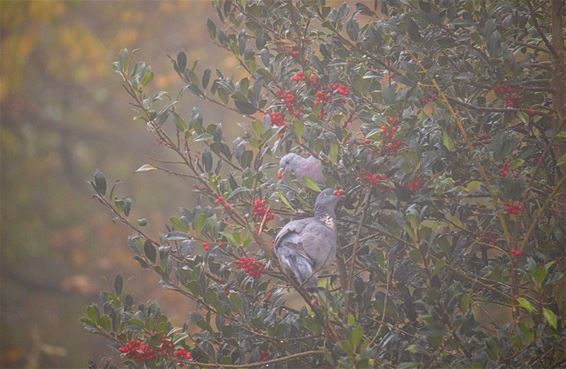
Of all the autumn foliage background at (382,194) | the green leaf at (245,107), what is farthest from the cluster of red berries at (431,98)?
the green leaf at (245,107)

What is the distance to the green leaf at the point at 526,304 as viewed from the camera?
1.45 m

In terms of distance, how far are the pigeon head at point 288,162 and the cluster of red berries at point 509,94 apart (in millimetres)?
423

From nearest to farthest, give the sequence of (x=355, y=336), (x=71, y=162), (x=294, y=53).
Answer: (x=355, y=336), (x=294, y=53), (x=71, y=162)

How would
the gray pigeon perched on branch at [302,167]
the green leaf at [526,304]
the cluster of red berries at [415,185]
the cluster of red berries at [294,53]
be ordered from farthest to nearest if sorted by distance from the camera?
1. the cluster of red berries at [294,53]
2. the gray pigeon perched on branch at [302,167]
3. the cluster of red berries at [415,185]
4. the green leaf at [526,304]

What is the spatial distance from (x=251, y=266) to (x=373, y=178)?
0.99ft

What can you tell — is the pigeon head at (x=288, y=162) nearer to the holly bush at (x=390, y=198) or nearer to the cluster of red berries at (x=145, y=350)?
the holly bush at (x=390, y=198)

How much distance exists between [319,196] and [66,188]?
5.43 m

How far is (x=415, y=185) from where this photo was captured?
1.58 m

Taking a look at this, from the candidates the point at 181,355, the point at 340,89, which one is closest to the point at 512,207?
the point at 340,89

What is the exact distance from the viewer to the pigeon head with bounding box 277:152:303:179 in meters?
1.72

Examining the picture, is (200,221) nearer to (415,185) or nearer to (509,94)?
(415,185)

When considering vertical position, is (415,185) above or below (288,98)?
below

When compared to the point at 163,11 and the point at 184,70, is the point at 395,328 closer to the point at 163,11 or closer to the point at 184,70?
the point at 184,70

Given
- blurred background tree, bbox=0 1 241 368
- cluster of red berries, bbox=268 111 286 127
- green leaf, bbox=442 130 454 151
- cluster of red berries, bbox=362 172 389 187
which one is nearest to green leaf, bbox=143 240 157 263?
cluster of red berries, bbox=268 111 286 127
